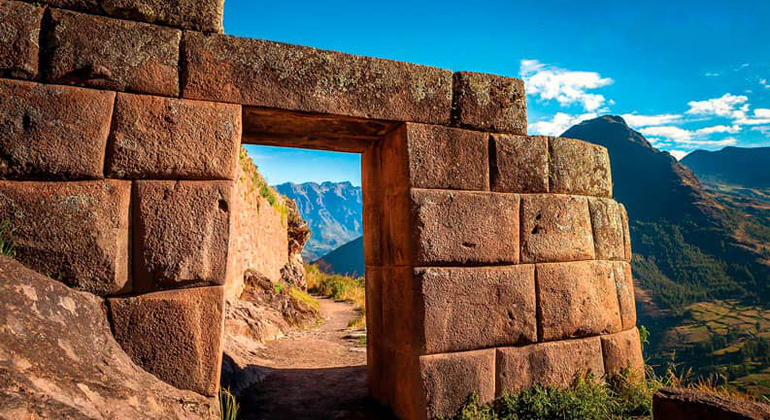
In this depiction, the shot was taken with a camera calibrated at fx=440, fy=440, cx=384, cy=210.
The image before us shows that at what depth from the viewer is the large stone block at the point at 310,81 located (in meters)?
3.26

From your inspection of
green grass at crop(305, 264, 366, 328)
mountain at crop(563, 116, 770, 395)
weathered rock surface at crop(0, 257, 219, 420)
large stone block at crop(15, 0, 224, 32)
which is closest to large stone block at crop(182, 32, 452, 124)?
large stone block at crop(15, 0, 224, 32)

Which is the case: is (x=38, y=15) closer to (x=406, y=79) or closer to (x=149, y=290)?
(x=149, y=290)

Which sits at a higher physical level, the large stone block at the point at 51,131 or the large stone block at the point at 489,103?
the large stone block at the point at 489,103

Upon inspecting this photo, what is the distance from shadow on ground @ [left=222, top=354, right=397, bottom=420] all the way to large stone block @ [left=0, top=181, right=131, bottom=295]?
187 centimetres

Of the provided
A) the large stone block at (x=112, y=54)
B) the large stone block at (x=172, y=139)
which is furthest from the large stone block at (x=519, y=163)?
the large stone block at (x=112, y=54)

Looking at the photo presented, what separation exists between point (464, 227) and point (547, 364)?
1.45m

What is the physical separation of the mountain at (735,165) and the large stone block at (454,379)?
138 metres

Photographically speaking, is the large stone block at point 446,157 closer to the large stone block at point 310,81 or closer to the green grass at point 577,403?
the large stone block at point 310,81

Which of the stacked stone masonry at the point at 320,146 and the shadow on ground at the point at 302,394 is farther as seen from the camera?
the shadow on ground at the point at 302,394

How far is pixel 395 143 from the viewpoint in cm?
388

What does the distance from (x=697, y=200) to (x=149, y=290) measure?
98.1 m

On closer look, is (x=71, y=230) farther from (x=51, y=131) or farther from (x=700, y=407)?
(x=700, y=407)

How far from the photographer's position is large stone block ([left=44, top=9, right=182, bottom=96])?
2973mm

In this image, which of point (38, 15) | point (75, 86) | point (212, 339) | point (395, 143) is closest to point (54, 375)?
point (212, 339)
